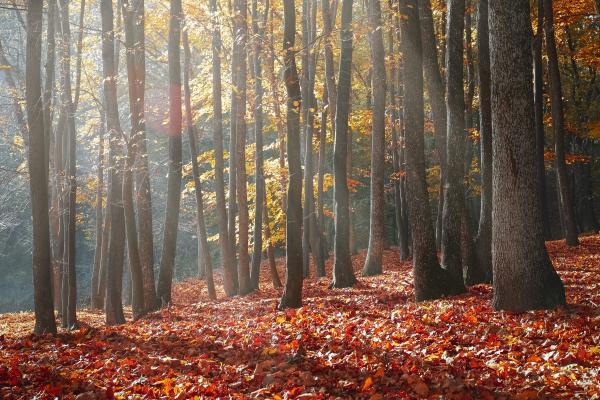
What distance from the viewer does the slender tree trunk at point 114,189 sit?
12531 millimetres

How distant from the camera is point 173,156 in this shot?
562 inches

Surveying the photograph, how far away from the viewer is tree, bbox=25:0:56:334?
32.8ft

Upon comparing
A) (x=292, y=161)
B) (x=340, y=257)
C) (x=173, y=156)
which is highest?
(x=173, y=156)

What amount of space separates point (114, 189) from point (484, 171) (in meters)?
8.35

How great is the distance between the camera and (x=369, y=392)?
525 cm

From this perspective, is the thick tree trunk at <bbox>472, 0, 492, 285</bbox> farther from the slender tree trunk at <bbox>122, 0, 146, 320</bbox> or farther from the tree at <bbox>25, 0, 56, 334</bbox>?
the tree at <bbox>25, 0, 56, 334</bbox>

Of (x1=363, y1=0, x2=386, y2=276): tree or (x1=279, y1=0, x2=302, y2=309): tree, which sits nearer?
(x1=279, y1=0, x2=302, y2=309): tree

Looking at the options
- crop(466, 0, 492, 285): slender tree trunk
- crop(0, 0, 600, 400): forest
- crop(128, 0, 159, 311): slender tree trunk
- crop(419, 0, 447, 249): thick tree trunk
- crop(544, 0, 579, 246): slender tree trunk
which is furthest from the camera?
crop(544, 0, 579, 246): slender tree trunk

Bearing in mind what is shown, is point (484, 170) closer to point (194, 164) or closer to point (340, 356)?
point (340, 356)

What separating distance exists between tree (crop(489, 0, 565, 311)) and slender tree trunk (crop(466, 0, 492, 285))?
3.43m

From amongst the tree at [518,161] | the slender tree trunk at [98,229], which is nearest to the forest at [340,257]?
the tree at [518,161]

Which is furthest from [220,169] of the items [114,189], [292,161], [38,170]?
[38,170]

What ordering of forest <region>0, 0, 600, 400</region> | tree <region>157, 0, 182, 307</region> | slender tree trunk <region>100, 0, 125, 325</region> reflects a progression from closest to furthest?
1. forest <region>0, 0, 600, 400</region>
2. slender tree trunk <region>100, 0, 125, 325</region>
3. tree <region>157, 0, 182, 307</region>

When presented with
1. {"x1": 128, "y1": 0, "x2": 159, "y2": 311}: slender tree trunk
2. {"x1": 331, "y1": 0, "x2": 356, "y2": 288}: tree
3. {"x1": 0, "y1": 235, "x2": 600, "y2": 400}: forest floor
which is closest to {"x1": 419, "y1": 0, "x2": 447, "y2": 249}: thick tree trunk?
{"x1": 331, "y1": 0, "x2": 356, "y2": 288}: tree
